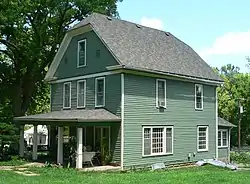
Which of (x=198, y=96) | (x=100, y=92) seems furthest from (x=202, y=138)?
(x=100, y=92)

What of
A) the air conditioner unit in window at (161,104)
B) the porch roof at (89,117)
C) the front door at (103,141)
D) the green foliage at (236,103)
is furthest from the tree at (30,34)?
the green foliage at (236,103)

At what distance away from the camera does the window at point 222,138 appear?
28.2 meters

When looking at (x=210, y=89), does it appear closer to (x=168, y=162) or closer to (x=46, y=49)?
(x=168, y=162)

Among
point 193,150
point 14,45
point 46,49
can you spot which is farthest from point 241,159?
point 14,45

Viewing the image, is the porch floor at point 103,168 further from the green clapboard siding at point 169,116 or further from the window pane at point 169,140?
the window pane at point 169,140

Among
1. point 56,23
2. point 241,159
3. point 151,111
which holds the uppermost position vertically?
point 56,23

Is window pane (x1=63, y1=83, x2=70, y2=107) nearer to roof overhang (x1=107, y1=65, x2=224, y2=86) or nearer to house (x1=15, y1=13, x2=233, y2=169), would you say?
house (x1=15, y1=13, x2=233, y2=169)

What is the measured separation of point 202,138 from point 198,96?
285 centimetres

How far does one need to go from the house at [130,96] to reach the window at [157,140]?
0.18 feet

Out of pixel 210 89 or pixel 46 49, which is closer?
pixel 210 89

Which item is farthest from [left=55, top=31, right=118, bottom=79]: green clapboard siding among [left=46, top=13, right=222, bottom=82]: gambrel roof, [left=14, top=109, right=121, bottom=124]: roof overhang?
[left=14, top=109, right=121, bottom=124]: roof overhang

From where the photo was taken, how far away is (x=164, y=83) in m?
23.3

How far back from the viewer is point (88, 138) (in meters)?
Result: 23.1

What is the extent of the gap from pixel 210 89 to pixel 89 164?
10733mm
